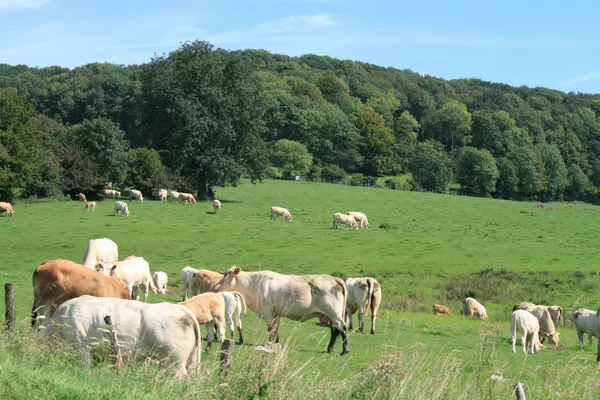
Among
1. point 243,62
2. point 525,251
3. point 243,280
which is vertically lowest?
point 525,251

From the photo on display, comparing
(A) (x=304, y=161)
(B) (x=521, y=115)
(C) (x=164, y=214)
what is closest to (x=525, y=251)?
(C) (x=164, y=214)

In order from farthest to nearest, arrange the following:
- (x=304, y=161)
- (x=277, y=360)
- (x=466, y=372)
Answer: (x=304, y=161) < (x=466, y=372) < (x=277, y=360)

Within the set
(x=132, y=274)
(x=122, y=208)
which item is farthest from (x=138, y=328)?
(x=122, y=208)

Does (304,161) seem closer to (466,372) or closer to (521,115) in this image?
(521,115)

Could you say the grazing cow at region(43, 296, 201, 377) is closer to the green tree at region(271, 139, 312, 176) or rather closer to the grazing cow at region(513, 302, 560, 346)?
the grazing cow at region(513, 302, 560, 346)

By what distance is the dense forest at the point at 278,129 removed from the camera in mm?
53844

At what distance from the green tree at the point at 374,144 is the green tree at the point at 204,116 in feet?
143

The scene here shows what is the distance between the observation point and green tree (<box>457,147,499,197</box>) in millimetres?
88188

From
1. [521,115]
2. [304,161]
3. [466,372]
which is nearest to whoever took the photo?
[466,372]

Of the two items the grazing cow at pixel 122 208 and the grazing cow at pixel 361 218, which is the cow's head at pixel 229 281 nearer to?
the grazing cow at pixel 122 208

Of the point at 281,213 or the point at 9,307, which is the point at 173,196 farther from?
the point at 9,307

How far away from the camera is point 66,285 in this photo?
12.6 meters

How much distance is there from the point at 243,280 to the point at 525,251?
26.9 m

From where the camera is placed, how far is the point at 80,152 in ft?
178
